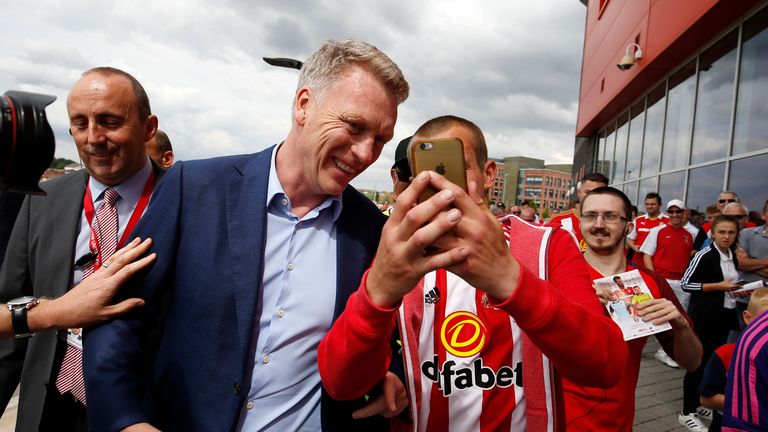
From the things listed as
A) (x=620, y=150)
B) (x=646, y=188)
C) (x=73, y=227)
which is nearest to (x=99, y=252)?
(x=73, y=227)

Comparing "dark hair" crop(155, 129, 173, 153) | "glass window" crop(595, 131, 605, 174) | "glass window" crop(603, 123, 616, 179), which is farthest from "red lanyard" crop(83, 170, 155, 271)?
"glass window" crop(595, 131, 605, 174)

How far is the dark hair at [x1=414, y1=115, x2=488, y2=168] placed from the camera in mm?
1776

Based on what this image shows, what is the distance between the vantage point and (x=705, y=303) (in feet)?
16.5

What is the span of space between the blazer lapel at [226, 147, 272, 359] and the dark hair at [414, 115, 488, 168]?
2.29 feet

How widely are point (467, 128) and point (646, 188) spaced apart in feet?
38.9

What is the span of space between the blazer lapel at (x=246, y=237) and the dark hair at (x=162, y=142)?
3.05 m

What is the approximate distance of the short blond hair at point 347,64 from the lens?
59.6 inches

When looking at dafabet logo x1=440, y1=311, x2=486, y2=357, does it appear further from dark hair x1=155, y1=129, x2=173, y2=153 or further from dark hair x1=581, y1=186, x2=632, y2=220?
dark hair x1=155, y1=129, x2=173, y2=153

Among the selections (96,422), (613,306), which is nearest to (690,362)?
(613,306)

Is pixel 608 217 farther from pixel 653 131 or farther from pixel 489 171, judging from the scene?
→ pixel 653 131

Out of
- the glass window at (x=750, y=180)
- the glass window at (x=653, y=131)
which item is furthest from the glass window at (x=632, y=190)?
the glass window at (x=750, y=180)

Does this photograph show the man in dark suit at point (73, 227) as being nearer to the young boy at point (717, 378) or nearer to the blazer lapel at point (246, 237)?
the blazer lapel at point (246, 237)

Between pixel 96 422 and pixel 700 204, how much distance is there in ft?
32.2

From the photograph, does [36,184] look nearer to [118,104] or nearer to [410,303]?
[410,303]
